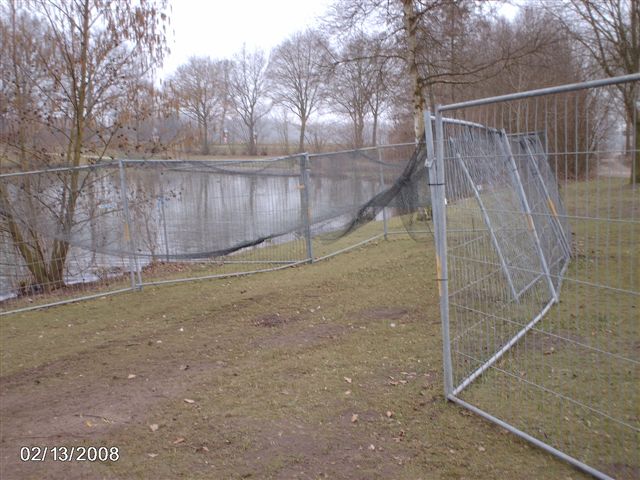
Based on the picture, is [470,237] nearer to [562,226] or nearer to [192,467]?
[192,467]

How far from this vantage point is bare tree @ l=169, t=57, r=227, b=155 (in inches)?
446

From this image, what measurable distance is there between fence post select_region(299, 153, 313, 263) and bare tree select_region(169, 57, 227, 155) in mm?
3368

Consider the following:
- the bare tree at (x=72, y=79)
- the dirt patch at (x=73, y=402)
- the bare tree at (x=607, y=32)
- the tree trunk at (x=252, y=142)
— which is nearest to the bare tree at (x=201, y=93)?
the bare tree at (x=72, y=79)

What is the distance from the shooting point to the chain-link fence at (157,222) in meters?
7.86

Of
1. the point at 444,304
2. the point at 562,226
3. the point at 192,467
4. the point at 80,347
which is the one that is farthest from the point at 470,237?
the point at 80,347

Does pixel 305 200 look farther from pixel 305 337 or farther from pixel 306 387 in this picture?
pixel 306 387

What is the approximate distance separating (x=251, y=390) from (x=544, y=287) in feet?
11.7

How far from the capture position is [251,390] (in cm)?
440

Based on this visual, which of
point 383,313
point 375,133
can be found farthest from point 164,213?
point 375,133

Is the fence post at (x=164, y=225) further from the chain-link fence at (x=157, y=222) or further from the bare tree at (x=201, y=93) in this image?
the bare tree at (x=201, y=93)

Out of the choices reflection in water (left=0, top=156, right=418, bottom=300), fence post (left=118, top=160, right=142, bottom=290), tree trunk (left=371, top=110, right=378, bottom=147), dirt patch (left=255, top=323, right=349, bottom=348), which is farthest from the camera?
tree trunk (left=371, top=110, right=378, bottom=147)

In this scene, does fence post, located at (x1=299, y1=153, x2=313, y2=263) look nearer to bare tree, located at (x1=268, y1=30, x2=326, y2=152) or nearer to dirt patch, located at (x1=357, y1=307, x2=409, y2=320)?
dirt patch, located at (x1=357, y1=307, x2=409, y2=320)

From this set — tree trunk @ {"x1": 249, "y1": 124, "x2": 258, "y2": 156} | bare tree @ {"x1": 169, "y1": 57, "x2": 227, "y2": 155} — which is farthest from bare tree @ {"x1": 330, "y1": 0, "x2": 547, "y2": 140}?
tree trunk @ {"x1": 249, "y1": 124, "x2": 258, "y2": 156}

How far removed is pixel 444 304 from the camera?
3830 millimetres
